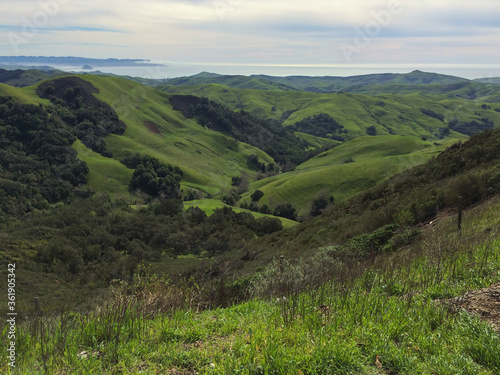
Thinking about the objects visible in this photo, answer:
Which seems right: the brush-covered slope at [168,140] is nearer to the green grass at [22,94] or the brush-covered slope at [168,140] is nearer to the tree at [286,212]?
the green grass at [22,94]

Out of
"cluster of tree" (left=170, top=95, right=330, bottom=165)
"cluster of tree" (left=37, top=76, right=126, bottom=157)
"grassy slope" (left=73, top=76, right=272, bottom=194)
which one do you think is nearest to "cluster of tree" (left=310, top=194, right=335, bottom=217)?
"grassy slope" (left=73, top=76, right=272, bottom=194)

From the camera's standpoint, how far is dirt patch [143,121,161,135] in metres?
148

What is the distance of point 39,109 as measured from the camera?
12269 cm

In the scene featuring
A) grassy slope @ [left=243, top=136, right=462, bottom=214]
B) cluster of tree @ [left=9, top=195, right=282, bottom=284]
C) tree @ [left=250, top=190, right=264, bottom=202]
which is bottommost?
cluster of tree @ [left=9, top=195, right=282, bottom=284]

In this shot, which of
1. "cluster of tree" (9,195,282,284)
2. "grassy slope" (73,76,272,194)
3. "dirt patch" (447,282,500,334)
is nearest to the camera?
"dirt patch" (447,282,500,334)

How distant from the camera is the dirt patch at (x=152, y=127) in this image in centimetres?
14825

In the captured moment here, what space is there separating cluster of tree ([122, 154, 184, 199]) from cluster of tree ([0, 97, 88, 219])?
15455mm

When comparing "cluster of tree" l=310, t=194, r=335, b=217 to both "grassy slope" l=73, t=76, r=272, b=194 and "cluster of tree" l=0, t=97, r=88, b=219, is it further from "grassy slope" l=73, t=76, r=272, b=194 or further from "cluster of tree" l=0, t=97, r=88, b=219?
"cluster of tree" l=0, t=97, r=88, b=219

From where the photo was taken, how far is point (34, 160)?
10581 cm

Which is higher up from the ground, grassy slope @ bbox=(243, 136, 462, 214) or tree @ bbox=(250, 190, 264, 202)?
grassy slope @ bbox=(243, 136, 462, 214)

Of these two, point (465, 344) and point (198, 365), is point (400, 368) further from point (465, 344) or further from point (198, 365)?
point (198, 365)

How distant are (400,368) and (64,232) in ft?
220

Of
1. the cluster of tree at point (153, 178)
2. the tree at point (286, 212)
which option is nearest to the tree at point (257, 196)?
the tree at point (286, 212)

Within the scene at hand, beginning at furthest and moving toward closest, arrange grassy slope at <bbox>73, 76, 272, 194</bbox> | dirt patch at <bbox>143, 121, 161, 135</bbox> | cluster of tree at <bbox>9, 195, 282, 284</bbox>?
dirt patch at <bbox>143, 121, 161, 135</bbox>, grassy slope at <bbox>73, 76, 272, 194</bbox>, cluster of tree at <bbox>9, 195, 282, 284</bbox>
